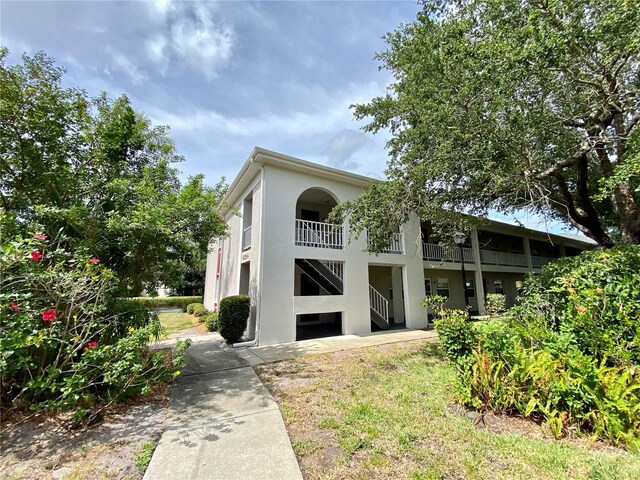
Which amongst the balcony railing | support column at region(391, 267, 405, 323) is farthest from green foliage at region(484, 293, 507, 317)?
support column at region(391, 267, 405, 323)

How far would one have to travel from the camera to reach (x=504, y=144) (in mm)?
6086

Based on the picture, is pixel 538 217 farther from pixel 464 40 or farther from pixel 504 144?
pixel 464 40

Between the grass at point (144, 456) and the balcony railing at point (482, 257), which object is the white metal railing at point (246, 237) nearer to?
the grass at point (144, 456)

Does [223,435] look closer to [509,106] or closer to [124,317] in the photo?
[124,317]

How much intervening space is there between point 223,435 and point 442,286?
16.1 metres

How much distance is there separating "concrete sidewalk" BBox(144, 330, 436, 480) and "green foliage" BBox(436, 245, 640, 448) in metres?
2.90

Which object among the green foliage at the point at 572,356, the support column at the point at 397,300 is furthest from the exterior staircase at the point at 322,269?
the green foliage at the point at 572,356

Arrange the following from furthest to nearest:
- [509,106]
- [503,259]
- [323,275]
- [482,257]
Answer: [503,259], [482,257], [323,275], [509,106]

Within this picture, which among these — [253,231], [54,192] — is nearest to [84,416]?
[54,192]

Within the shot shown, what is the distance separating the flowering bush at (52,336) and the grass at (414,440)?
2.37 meters

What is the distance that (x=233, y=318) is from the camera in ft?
29.5

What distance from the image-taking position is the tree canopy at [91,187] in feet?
18.0

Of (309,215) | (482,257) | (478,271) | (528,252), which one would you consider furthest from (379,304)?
(528,252)

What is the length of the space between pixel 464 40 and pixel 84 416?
9652mm
